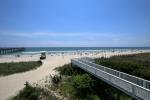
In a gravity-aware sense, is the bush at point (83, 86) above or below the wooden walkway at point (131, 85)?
below

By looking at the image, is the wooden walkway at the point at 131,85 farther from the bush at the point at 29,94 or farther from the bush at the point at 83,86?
the bush at the point at 29,94

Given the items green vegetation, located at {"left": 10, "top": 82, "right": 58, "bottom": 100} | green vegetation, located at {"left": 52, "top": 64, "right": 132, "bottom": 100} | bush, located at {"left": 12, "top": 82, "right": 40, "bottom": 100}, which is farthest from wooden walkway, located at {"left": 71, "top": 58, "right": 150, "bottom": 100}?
bush, located at {"left": 12, "top": 82, "right": 40, "bottom": 100}

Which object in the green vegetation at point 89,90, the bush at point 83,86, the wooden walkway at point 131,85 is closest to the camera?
the wooden walkway at point 131,85

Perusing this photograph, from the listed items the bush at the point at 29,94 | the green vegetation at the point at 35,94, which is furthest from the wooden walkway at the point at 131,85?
the bush at the point at 29,94

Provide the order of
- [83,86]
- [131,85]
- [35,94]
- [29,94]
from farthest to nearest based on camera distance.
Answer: [29,94], [35,94], [83,86], [131,85]

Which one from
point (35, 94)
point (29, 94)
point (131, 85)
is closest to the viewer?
point (131, 85)

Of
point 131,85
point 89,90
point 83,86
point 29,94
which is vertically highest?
point 131,85

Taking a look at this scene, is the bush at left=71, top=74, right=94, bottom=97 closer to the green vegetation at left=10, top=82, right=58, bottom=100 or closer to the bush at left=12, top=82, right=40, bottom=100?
the green vegetation at left=10, top=82, right=58, bottom=100

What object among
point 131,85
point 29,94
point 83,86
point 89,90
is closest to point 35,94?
point 29,94

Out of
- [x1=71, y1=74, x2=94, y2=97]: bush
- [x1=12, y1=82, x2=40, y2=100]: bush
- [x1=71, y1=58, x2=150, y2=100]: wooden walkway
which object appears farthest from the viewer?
[x1=12, y1=82, x2=40, y2=100]: bush

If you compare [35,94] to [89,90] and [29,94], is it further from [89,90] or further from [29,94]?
[89,90]

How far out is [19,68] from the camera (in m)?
34.0

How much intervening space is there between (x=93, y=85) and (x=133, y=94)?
6353mm

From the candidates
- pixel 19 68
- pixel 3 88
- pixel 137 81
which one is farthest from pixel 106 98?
pixel 19 68
